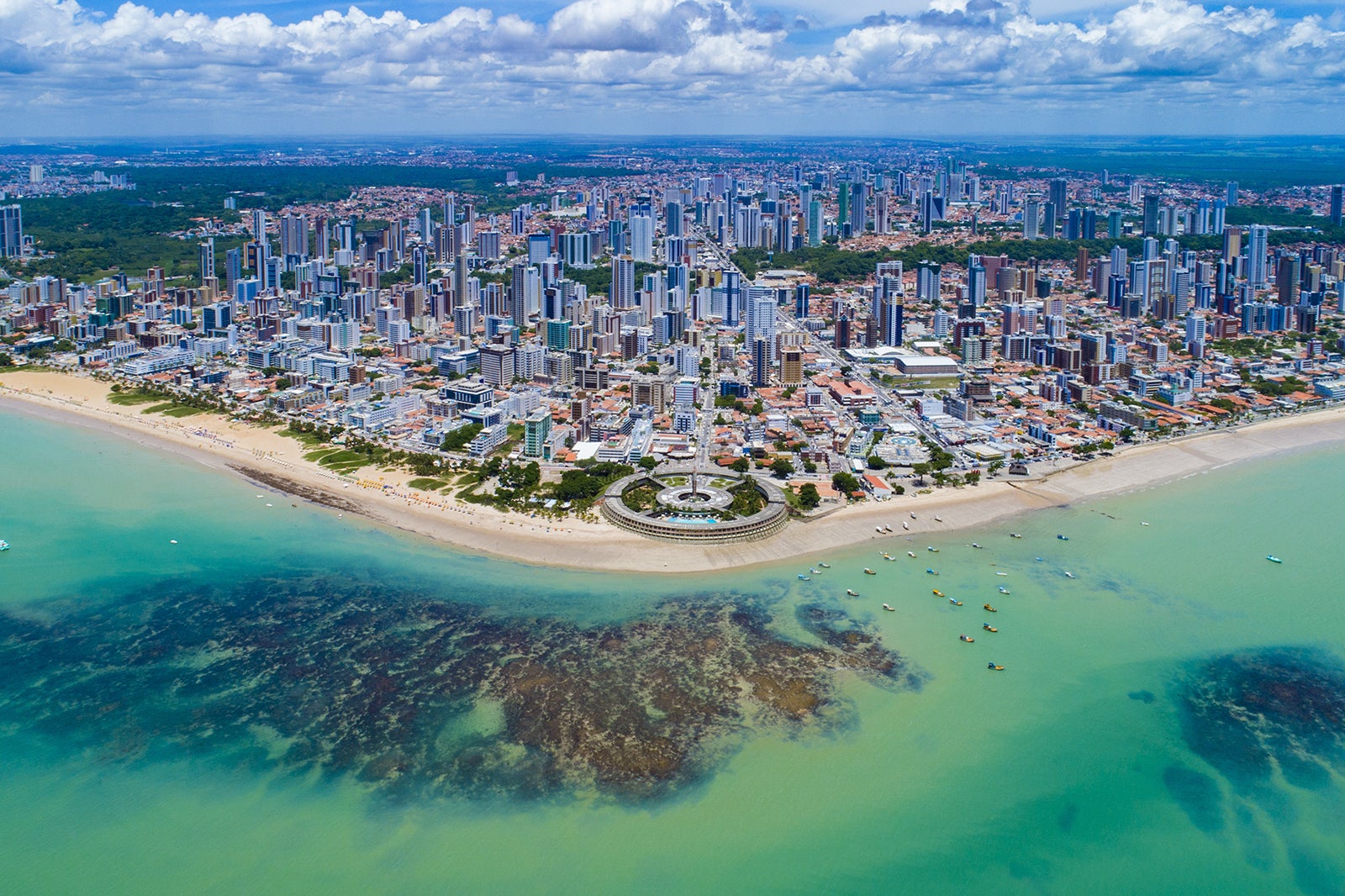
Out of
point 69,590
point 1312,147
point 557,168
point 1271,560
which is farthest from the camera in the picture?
point 1312,147

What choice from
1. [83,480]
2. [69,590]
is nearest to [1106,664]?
[69,590]

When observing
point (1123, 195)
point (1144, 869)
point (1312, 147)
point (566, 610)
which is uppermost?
point (1312, 147)

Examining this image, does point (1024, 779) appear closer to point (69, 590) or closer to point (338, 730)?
point (338, 730)

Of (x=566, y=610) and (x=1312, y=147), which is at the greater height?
(x=1312, y=147)

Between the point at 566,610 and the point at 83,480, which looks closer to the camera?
the point at 566,610

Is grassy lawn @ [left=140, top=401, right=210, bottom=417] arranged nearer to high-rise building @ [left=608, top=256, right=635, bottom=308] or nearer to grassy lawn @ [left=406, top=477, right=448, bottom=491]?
grassy lawn @ [left=406, top=477, right=448, bottom=491]

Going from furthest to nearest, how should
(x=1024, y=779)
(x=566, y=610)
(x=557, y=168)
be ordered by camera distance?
1. (x=557, y=168)
2. (x=566, y=610)
3. (x=1024, y=779)

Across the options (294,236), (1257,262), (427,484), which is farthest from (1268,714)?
(294,236)

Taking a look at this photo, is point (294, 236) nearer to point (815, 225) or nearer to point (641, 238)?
point (641, 238)
